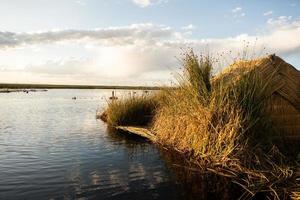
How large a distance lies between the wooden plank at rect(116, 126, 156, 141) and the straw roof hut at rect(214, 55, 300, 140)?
4.63 metres

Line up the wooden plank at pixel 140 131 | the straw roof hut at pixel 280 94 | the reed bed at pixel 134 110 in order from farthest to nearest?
the reed bed at pixel 134 110, the wooden plank at pixel 140 131, the straw roof hut at pixel 280 94

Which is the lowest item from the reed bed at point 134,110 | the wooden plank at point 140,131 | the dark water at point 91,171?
the dark water at point 91,171

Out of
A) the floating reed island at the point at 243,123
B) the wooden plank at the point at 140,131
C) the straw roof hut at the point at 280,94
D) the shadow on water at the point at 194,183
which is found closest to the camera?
the shadow on water at the point at 194,183

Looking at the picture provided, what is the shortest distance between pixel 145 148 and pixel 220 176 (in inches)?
212

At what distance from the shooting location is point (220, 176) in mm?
10828

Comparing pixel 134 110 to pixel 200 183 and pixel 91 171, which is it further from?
pixel 200 183

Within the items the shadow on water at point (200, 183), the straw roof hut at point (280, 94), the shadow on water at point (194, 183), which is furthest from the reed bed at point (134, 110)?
the shadow on water at point (200, 183)

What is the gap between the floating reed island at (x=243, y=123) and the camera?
10195 millimetres

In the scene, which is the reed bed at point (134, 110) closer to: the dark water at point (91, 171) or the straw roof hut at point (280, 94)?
the dark water at point (91, 171)

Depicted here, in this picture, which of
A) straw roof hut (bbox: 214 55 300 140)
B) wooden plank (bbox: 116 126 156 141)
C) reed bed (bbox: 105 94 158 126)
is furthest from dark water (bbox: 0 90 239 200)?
straw roof hut (bbox: 214 55 300 140)

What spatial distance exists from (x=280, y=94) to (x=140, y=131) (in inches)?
292

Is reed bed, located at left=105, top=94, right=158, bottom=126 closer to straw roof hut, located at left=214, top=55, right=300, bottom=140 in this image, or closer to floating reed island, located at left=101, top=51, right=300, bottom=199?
floating reed island, located at left=101, top=51, right=300, bottom=199

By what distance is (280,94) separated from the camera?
13.7 m

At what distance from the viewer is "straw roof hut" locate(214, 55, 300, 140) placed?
13594 mm
